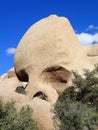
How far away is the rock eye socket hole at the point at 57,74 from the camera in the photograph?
34.0 meters

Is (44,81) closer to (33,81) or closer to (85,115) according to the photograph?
(33,81)

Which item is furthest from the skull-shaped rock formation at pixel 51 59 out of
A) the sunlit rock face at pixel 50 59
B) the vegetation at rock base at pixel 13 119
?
the vegetation at rock base at pixel 13 119

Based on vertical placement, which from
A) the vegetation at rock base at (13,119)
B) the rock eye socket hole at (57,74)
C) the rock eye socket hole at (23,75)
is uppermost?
the rock eye socket hole at (23,75)

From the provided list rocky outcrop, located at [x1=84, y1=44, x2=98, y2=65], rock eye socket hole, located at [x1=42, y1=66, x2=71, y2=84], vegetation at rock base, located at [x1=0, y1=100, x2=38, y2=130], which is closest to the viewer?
vegetation at rock base, located at [x1=0, y1=100, x2=38, y2=130]

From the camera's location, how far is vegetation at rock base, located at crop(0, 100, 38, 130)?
15172mm

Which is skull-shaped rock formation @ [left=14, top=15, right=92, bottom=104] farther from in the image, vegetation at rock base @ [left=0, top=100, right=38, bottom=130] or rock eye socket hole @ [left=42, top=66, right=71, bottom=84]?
vegetation at rock base @ [left=0, top=100, right=38, bottom=130]

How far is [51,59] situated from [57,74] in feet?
4.61

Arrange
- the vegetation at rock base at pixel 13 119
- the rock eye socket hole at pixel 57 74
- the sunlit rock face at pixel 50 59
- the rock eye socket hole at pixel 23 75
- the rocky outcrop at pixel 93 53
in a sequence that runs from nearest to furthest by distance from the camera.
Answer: the vegetation at rock base at pixel 13 119
the rock eye socket hole at pixel 57 74
the sunlit rock face at pixel 50 59
the rocky outcrop at pixel 93 53
the rock eye socket hole at pixel 23 75

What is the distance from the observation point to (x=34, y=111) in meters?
19.0

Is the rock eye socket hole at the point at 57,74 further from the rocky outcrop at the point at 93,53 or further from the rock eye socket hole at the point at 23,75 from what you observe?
the rocky outcrop at the point at 93,53

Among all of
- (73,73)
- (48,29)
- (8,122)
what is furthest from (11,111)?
(48,29)

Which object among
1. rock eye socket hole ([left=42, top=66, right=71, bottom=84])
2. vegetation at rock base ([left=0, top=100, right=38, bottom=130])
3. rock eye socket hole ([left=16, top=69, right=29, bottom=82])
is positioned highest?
rock eye socket hole ([left=16, top=69, right=29, bottom=82])

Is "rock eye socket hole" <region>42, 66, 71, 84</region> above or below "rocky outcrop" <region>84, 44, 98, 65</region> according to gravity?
below

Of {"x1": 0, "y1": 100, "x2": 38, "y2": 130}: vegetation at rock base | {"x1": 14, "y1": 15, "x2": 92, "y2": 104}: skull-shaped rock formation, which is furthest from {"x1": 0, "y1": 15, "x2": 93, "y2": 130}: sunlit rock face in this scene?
{"x1": 0, "y1": 100, "x2": 38, "y2": 130}: vegetation at rock base
